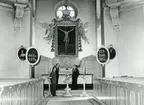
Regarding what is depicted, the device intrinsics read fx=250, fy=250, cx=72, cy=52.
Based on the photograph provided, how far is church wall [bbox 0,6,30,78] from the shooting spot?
40.6 feet

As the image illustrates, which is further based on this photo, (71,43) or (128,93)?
(71,43)

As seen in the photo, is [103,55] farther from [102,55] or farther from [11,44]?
[11,44]

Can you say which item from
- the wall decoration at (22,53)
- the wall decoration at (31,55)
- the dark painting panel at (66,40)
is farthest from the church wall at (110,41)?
the wall decoration at (22,53)

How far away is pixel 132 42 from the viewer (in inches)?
494

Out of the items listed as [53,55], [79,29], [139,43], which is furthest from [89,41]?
[139,43]

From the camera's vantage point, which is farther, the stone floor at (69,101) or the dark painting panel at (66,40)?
the dark painting panel at (66,40)

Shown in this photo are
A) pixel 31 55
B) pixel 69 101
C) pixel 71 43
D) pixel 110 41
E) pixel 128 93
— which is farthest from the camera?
pixel 71 43

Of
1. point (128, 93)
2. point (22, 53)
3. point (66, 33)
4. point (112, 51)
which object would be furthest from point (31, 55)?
point (128, 93)

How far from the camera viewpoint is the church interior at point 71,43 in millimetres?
12094

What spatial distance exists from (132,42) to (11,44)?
6171 millimetres

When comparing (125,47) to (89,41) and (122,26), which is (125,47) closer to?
(122,26)

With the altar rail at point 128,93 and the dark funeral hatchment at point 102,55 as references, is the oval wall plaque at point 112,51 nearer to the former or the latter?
the dark funeral hatchment at point 102,55

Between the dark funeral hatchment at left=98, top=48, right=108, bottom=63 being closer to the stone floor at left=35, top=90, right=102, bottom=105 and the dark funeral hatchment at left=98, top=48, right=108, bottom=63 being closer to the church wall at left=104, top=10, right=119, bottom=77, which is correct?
the church wall at left=104, top=10, right=119, bottom=77

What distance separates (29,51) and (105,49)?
3.74 m
